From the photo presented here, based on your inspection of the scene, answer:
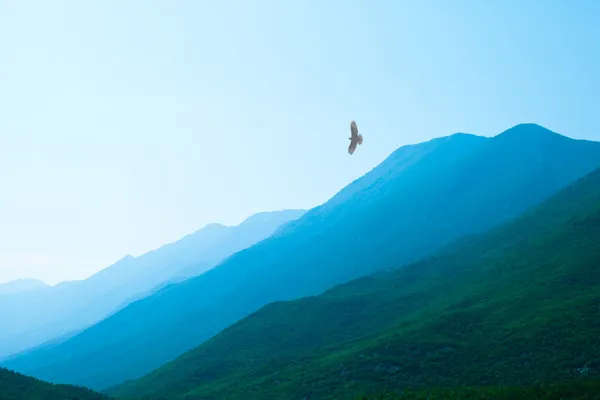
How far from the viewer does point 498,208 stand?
550ft

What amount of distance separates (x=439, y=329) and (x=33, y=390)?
4872cm

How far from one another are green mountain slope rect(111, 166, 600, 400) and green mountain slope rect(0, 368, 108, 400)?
17.3m

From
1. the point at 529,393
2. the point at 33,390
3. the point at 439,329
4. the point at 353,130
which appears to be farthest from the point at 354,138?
the point at 439,329

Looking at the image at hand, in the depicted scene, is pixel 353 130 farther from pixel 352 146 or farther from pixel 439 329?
pixel 439 329

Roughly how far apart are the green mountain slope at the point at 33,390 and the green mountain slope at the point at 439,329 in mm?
17267

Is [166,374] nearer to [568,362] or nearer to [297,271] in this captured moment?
[568,362]

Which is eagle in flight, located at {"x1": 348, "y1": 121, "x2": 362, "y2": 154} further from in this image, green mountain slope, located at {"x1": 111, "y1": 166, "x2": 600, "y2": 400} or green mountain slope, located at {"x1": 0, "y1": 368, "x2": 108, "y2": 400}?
green mountain slope, located at {"x1": 0, "y1": 368, "x2": 108, "y2": 400}

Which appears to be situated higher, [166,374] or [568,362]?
[166,374]

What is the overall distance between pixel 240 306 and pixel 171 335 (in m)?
28.4

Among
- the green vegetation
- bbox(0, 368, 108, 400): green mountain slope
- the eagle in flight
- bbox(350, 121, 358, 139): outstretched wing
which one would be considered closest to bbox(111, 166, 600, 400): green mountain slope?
the green vegetation

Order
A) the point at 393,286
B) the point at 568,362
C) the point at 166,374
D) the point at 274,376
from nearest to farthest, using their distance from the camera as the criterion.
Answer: the point at 568,362, the point at 274,376, the point at 166,374, the point at 393,286

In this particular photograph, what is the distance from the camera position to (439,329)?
199ft

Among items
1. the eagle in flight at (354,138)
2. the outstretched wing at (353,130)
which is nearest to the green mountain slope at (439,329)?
the eagle in flight at (354,138)

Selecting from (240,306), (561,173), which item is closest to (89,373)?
(240,306)
